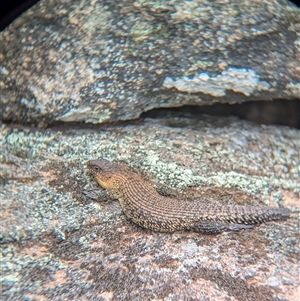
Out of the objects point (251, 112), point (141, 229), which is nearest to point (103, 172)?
point (141, 229)

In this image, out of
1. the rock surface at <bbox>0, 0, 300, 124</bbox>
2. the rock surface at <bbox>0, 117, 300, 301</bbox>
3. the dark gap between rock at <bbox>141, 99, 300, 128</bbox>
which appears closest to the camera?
the rock surface at <bbox>0, 117, 300, 301</bbox>

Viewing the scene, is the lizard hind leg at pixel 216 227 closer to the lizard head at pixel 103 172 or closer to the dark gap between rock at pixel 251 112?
the lizard head at pixel 103 172

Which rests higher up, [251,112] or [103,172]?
[103,172]

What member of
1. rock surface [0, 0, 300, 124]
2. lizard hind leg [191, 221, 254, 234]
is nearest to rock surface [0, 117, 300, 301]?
lizard hind leg [191, 221, 254, 234]

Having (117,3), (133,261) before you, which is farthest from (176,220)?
(117,3)

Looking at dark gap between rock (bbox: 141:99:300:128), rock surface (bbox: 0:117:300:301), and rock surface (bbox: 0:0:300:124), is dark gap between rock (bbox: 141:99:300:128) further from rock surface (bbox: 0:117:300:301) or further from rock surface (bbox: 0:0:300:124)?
rock surface (bbox: 0:0:300:124)

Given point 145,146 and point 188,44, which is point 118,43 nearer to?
point 188,44

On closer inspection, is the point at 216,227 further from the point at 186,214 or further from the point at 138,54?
the point at 138,54
